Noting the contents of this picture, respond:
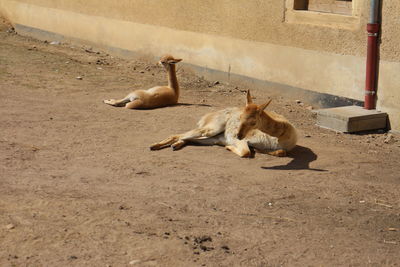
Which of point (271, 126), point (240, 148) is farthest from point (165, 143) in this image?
point (271, 126)

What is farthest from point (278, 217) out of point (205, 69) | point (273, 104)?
point (205, 69)

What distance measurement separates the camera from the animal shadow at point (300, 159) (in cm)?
738

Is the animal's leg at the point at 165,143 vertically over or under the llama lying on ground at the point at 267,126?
under

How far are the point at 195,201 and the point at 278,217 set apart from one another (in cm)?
75

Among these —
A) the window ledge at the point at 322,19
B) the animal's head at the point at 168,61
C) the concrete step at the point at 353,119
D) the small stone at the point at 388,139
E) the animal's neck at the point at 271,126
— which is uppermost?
the window ledge at the point at 322,19

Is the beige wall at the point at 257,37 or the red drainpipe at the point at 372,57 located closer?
the red drainpipe at the point at 372,57

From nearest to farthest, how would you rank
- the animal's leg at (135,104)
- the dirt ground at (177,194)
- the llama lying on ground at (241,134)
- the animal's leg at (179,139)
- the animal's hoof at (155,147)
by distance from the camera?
the dirt ground at (177,194) < the llama lying on ground at (241,134) < the animal's hoof at (155,147) < the animal's leg at (179,139) < the animal's leg at (135,104)

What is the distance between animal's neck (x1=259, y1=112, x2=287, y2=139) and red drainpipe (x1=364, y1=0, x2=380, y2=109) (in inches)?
69.0

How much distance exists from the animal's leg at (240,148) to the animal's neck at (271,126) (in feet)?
0.96

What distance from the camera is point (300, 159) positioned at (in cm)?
773

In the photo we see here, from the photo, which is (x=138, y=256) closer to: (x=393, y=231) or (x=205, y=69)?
(x=393, y=231)

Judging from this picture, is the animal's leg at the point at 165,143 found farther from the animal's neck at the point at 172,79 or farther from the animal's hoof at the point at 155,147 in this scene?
the animal's neck at the point at 172,79

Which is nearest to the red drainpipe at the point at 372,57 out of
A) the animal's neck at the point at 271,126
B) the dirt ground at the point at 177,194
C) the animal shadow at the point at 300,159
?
the dirt ground at the point at 177,194

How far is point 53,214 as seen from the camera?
18.4ft
